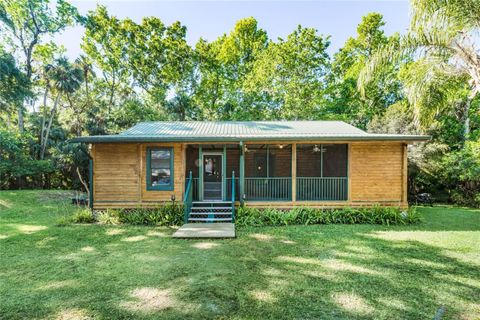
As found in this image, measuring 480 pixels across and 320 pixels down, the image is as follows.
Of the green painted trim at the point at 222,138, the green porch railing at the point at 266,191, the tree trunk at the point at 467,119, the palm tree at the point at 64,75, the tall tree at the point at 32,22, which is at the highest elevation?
the tall tree at the point at 32,22

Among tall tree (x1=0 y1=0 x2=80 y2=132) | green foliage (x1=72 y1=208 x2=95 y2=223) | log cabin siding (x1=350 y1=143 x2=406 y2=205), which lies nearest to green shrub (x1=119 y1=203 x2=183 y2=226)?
green foliage (x1=72 y1=208 x2=95 y2=223)

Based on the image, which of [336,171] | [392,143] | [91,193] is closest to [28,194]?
[91,193]

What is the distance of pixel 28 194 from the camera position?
539 inches

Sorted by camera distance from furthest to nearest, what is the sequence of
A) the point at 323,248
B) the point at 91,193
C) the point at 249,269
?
the point at 91,193 → the point at 323,248 → the point at 249,269

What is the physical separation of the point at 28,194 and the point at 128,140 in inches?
378

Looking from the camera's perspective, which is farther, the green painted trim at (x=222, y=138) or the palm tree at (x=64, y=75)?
the palm tree at (x=64, y=75)

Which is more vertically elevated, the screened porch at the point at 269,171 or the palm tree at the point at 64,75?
the palm tree at the point at 64,75

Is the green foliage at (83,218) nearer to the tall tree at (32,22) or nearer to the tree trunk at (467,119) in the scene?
the tall tree at (32,22)

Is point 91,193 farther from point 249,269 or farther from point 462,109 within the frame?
point 462,109

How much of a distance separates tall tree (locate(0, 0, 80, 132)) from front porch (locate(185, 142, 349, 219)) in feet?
53.6

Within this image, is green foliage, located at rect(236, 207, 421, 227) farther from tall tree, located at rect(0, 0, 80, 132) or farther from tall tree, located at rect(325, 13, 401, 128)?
tall tree, located at rect(0, 0, 80, 132)

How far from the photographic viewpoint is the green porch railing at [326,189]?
9523mm

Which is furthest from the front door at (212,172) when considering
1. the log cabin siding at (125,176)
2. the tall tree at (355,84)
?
the tall tree at (355,84)

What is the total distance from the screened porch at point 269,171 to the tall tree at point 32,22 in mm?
16317
